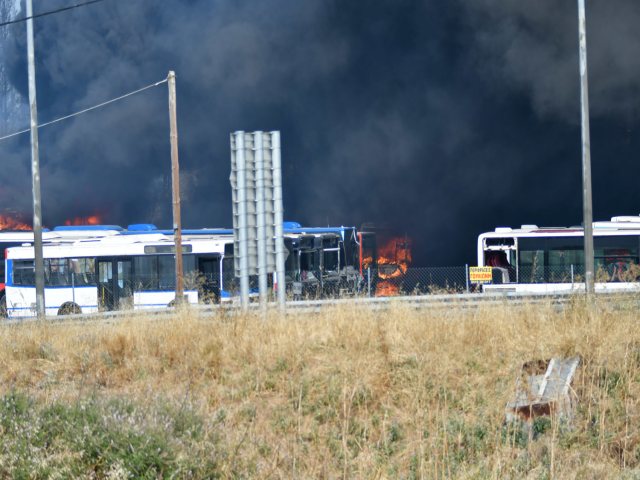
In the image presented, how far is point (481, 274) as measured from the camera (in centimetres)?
2789

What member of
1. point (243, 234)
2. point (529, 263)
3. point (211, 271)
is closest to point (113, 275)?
point (211, 271)

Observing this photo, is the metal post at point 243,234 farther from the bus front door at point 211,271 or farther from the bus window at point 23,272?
the bus window at point 23,272

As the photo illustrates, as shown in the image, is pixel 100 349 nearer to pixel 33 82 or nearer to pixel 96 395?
pixel 96 395

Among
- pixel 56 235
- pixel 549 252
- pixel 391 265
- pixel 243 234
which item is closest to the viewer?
pixel 243 234

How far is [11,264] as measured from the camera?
98.3 ft

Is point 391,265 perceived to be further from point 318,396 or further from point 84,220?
point 84,220

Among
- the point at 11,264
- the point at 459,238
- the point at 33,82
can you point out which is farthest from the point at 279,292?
the point at 459,238

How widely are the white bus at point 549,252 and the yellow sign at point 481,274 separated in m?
0.37

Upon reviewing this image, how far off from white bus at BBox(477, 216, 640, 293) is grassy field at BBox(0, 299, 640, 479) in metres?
16.4

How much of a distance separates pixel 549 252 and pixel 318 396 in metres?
20.9

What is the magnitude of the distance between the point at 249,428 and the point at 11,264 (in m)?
24.1

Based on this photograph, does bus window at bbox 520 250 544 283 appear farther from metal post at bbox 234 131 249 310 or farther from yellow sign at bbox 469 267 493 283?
metal post at bbox 234 131 249 310

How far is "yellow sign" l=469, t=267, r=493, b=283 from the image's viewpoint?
91.1 feet

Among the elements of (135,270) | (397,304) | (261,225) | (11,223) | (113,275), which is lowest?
(397,304)
